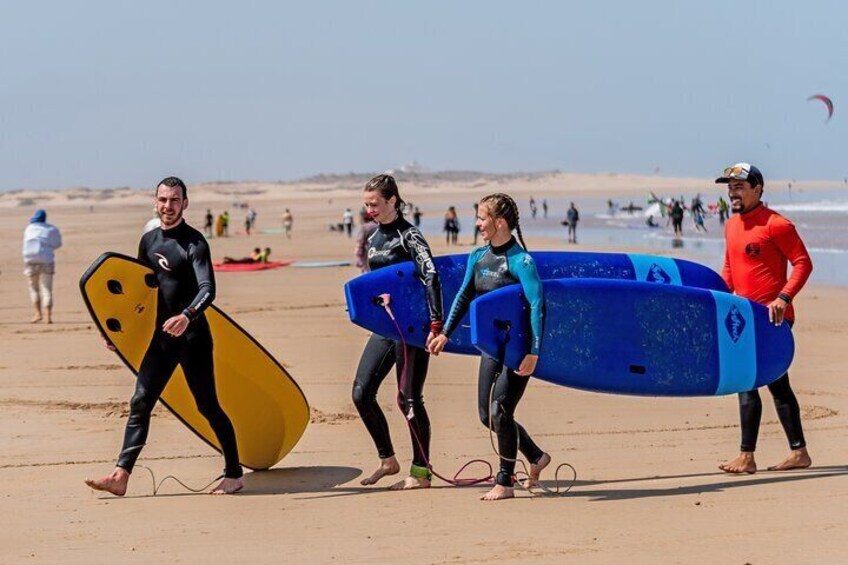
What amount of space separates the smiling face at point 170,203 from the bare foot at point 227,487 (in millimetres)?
1276

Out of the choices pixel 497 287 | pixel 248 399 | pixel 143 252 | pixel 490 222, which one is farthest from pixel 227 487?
pixel 490 222

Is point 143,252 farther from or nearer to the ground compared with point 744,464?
farther from the ground

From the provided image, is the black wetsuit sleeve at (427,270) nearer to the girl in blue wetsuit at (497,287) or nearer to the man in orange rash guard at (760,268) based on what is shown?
the girl in blue wetsuit at (497,287)

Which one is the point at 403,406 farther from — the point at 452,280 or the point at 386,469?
the point at 452,280

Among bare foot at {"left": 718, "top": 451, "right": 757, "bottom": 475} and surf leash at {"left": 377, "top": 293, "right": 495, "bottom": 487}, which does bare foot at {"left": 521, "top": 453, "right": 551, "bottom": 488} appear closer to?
surf leash at {"left": 377, "top": 293, "right": 495, "bottom": 487}

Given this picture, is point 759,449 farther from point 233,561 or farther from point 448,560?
point 233,561

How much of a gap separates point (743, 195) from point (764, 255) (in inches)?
12.6

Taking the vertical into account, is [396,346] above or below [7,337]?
above

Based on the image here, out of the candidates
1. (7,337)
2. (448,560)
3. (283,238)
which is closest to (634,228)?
(283,238)

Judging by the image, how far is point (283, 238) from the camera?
4275 centimetres

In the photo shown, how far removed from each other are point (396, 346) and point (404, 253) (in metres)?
0.46

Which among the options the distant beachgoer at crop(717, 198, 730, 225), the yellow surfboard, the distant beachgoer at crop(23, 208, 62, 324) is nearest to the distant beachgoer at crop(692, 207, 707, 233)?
the distant beachgoer at crop(717, 198, 730, 225)

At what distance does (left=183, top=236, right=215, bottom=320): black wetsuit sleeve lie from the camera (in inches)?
242

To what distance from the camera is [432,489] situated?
21.4 ft
